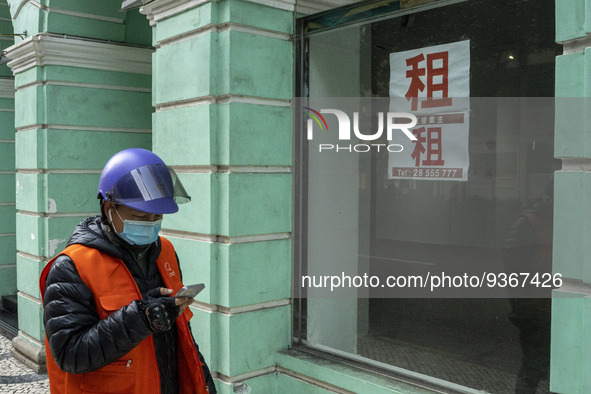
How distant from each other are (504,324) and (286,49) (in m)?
2.46

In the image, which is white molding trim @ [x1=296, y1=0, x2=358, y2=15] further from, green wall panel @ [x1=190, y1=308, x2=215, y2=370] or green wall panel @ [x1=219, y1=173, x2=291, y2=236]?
green wall panel @ [x1=190, y1=308, x2=215, y2=370]

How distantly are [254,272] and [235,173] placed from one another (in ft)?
2.37

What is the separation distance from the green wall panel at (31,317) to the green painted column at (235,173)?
2895 millimetres

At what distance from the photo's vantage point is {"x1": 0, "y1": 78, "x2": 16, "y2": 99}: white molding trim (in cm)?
912

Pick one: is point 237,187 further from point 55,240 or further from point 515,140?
point 55,240

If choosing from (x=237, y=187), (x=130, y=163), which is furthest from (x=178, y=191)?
(x=237, y=187)

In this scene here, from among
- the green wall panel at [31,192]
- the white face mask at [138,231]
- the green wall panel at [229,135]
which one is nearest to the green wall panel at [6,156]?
the green wall panel at [31,192]

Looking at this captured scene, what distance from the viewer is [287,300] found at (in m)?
4.56

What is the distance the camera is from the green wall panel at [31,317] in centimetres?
656

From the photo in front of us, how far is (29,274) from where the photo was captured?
22.2 feet

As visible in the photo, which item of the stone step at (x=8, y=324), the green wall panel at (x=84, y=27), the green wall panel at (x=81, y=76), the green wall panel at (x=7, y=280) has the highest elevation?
the green wall panel at (x=84, y=27)

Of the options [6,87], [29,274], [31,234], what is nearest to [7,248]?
[6,87]

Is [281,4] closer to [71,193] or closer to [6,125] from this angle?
[71,193]

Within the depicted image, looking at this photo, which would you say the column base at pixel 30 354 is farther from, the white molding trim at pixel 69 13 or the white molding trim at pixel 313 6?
the white molding trim at pixel 313 6
